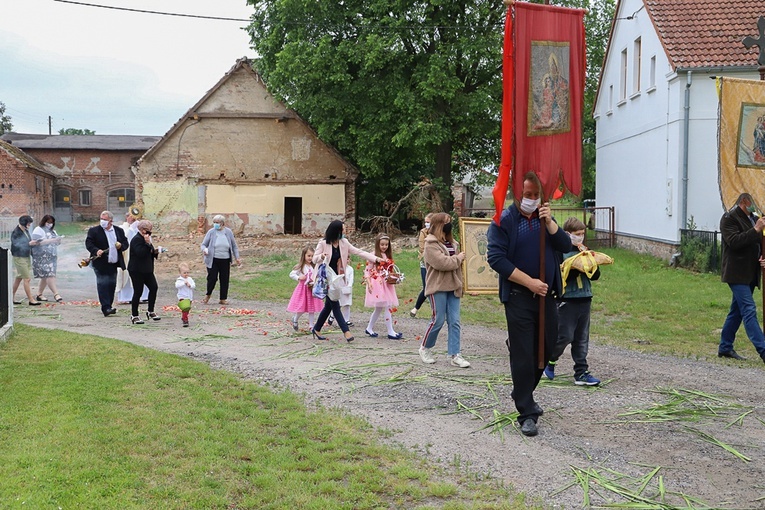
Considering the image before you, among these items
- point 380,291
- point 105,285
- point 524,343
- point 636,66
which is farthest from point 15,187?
point 524,343

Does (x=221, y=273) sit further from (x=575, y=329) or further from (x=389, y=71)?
(x=389, y=71)

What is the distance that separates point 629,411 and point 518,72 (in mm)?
3344

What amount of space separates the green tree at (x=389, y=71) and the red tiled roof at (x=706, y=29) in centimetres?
739

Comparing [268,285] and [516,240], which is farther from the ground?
[516,240]

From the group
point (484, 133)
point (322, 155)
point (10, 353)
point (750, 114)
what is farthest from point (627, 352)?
point (322, 155)

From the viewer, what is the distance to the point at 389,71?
97.3ft

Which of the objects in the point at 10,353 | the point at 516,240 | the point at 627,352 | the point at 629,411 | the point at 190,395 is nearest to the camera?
the point at 516,240

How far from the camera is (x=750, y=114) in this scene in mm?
10445

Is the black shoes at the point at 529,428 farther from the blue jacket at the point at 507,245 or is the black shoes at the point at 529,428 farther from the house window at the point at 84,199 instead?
the house window at the point at 84,199

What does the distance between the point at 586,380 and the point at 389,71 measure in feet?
75.4

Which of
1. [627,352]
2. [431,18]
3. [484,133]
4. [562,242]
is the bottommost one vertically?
[627,352]

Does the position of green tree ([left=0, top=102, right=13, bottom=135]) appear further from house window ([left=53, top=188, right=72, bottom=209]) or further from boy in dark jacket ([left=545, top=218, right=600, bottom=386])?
boy in dark jacket ([left=545, top=218, right=600, bottom=386])

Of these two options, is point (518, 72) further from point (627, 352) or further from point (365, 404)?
point (627, 352)

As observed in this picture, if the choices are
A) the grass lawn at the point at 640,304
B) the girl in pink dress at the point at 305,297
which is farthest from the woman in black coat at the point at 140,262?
the grass lawn at the point at 640,304
